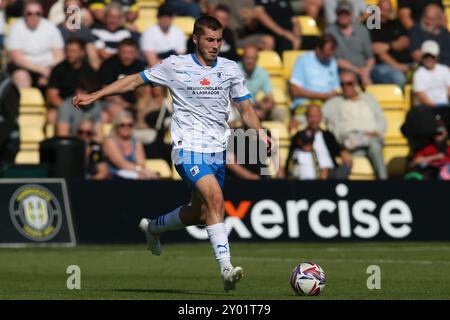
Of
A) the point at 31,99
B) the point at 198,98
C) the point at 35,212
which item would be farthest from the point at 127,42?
the point at 198,98

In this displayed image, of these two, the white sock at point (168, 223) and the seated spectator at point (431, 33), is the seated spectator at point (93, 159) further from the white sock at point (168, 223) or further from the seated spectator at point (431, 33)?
the white sock at point (168, 223)

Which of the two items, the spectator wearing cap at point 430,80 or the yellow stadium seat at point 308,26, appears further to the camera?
the yellow stadium seat at point 308,26

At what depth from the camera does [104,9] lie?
22703 millimetres

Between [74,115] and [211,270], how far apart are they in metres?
5.93

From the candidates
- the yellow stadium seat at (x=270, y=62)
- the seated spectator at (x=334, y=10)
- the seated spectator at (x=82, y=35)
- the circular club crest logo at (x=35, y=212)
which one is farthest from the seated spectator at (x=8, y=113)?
the seated spectator at (x=334, y=10)

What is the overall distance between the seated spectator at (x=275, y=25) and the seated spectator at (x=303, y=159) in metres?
3.14

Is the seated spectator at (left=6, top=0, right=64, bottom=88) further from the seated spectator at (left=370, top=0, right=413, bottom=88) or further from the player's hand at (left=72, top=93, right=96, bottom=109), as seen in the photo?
the player's hand at (left=72, top=93, right=96, bottom=109)

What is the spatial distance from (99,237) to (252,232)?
7.25ft

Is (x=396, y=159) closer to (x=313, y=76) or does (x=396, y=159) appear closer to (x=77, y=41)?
(x=313, y=76)

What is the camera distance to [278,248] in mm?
18953

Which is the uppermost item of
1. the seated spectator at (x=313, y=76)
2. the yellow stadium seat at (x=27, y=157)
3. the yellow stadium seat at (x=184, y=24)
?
the yellow stadium seat at (x=184, y=24)

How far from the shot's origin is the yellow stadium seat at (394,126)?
2255 centimetres

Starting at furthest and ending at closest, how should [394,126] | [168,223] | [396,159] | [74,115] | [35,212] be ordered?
[394,126], [396,159], [74,115], [35,212], [168,223]

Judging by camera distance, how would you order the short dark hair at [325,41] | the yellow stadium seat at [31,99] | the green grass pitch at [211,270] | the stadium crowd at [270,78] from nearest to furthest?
the green grass pitch at [211,270] < the stadium crowd at [270,78] < the yellow stadium seat at [31,99] < the short dark hair at [325,41]
